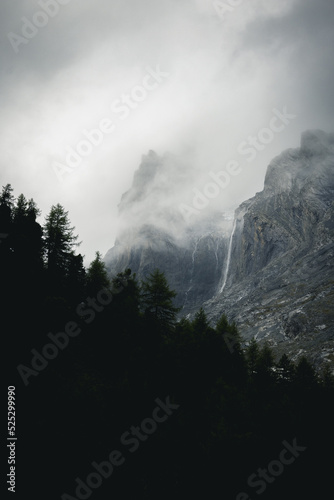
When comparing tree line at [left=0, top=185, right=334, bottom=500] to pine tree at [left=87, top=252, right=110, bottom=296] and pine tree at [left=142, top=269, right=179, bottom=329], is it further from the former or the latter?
pine tree at [left=87, top=252, right=110, bottom=296]

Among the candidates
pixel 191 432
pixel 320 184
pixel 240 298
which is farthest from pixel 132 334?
pixel 320 184

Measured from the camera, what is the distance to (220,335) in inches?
1238

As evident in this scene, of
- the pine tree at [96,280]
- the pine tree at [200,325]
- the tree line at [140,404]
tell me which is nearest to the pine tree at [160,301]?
the tree line at [140,404]

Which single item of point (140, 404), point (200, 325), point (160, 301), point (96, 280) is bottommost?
point (140, 404)

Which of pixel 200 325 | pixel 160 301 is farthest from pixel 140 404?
pixel 200 325

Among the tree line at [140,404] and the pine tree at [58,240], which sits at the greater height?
the pine tree at [58,240]

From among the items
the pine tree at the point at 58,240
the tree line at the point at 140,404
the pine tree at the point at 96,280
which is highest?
the pine tree at the point at 58,240

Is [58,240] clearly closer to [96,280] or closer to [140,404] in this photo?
[96,280]

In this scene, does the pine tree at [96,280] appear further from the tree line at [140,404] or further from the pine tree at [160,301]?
the pine tree at [160,301]

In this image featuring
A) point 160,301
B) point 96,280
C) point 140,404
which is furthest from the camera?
point 96,280

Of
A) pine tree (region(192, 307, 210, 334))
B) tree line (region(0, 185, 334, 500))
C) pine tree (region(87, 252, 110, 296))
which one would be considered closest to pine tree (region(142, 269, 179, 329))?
tree line (region(0, 185, 334, 500))

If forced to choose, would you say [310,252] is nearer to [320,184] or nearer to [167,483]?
[320,184]

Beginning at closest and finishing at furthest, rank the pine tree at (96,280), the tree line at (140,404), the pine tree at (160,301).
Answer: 1. the tree line at (140,404)
2. the pine tree at (160,301)
3. the pine tree at (96,280)

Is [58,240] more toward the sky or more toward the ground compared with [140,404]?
more toward the sky
